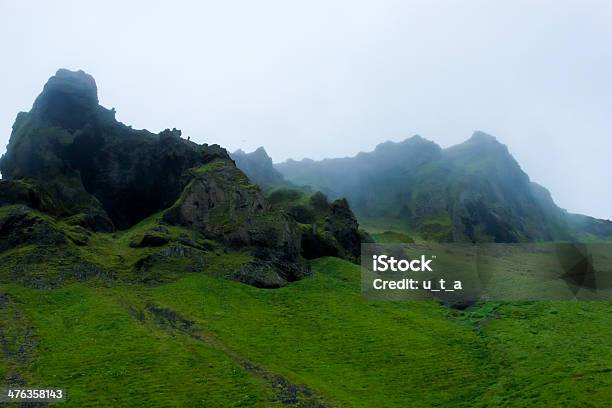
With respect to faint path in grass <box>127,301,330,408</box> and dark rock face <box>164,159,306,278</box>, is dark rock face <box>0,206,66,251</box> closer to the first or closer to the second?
dark rock face <box>164,159,306,278</box>

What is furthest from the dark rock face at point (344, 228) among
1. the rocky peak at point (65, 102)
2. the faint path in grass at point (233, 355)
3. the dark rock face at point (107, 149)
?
the rocky peak at point (65, 102)

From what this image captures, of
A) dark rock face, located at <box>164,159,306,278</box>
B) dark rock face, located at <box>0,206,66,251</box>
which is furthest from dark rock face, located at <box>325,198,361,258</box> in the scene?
dark rock face, located at <box>0,206,66,251</box>

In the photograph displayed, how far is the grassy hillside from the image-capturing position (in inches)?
2053

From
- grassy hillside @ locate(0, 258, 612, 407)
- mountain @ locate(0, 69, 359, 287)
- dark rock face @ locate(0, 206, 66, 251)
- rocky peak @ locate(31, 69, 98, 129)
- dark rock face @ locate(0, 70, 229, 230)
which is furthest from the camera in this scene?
rocky peak @ locate(31, 69, 98, 129)

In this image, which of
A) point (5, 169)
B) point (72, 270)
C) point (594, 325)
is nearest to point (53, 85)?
point (5, 169)

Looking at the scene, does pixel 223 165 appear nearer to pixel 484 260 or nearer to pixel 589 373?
pixel 484 260

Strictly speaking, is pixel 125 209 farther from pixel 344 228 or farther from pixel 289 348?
pixel 289 348

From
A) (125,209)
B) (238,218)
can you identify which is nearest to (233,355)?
(238,218)

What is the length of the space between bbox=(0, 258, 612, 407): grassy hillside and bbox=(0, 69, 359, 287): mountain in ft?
28.1

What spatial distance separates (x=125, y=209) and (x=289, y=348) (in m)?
105

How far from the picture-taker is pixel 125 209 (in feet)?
516

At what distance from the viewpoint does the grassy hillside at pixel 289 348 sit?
2053 inches

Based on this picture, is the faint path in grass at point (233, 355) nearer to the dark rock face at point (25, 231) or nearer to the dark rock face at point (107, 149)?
the dark rock face at point (25, 231)

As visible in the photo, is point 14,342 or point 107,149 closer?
point 14,342
